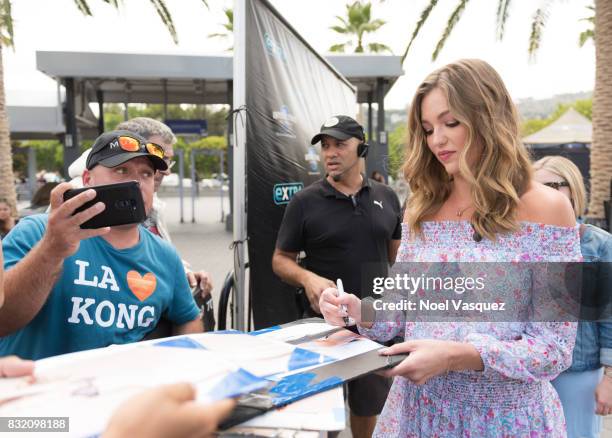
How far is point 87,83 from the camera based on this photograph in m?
14.3

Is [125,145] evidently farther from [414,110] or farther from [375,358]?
[375,358]

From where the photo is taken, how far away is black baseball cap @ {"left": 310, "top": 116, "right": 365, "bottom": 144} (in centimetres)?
358

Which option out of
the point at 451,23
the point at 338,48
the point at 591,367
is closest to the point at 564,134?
the point at 338,48

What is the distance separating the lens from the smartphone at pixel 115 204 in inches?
58.2

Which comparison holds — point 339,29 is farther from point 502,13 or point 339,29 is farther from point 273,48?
point 273,48

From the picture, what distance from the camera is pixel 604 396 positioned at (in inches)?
88.8

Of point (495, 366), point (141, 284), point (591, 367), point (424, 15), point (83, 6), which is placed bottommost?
point (591, 367)

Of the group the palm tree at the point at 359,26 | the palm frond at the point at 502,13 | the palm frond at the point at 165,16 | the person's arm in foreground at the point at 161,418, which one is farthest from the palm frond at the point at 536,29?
the palm tree at the point at 359,26

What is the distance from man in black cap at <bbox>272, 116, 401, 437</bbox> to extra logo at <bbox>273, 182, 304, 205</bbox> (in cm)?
10

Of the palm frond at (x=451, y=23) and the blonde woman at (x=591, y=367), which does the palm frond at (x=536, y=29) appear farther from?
the blonde woman at (x=591, y=367)

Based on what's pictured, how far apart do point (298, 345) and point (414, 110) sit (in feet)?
2.78

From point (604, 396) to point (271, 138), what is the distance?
7.50 feet

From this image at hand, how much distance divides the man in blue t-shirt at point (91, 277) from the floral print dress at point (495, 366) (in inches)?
38.3

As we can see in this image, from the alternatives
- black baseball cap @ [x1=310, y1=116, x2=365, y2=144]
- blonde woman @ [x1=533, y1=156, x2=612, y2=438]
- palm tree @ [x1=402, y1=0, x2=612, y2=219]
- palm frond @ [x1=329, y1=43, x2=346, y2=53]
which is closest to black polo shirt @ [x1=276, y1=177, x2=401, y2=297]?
black baseball cap @ [x1=310, y1=116, x2=365, y2=144]
